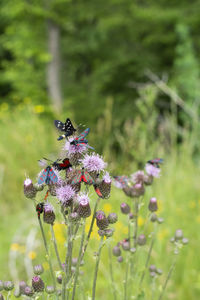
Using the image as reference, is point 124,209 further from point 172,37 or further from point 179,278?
point 172,37

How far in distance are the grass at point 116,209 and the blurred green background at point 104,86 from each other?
0.7 inches

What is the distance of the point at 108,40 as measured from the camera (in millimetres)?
10367

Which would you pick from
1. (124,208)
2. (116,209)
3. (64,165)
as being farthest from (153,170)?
(116,209)

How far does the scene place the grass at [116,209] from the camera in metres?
2.63

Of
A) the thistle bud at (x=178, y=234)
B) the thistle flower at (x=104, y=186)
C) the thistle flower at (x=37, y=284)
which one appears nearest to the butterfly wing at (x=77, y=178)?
the thistle flower at (x=104, y=186)

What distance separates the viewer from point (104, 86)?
10.1 meters

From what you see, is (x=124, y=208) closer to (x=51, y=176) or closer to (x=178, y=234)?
(x=178, y=234)

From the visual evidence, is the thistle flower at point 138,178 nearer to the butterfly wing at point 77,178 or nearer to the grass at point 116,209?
the grass at point 116,209

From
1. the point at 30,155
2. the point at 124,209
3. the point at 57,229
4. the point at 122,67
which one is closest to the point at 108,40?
the point at 122,67

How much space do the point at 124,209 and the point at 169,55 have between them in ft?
29.0

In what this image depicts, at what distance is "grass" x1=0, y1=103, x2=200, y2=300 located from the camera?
2.63m

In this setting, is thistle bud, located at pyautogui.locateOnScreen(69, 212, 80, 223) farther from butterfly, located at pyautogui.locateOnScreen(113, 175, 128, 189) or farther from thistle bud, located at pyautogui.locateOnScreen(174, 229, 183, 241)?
thistle bud, located at pyautogui.locateOnScreen(174, 229, 183, 241)

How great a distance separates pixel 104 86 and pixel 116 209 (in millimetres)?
6917

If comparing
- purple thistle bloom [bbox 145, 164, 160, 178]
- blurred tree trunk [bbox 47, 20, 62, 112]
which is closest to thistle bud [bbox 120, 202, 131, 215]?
purple thistle bloom [bbox 145, 164, 160, 178]
